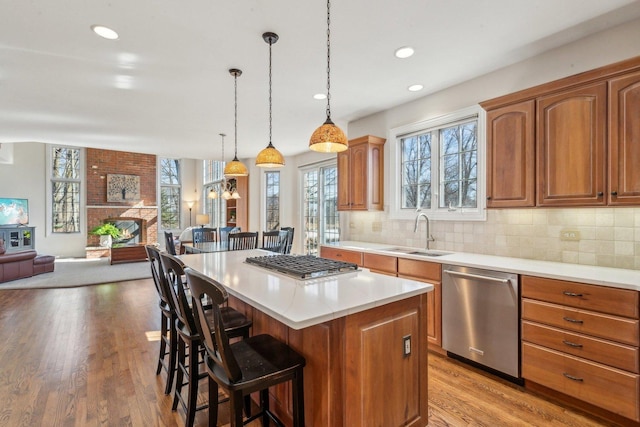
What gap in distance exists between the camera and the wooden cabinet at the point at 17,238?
696cm

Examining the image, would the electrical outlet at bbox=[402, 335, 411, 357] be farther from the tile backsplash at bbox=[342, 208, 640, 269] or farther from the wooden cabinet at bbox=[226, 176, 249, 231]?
the wooden cabinet at bbox=[226, 176, 249, 231]

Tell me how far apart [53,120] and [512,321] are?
6.34 metres

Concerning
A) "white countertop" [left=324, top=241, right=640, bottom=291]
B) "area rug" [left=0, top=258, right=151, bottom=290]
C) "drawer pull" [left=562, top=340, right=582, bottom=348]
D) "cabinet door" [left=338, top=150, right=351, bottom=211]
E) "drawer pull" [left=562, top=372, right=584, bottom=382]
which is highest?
"cabinet door" [left=338, top=150, right=351, bottom=211]

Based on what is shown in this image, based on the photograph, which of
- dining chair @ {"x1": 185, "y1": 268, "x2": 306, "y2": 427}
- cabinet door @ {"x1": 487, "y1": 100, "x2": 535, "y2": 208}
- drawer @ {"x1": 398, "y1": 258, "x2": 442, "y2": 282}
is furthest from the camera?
drawer @ {"x1": 398, "y1": 258, "x2": 442, "y2": 282}

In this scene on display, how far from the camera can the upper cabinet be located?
2029 mm

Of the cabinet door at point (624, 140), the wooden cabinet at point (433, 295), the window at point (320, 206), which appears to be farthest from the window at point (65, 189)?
the cabinet door at point (624, 140)

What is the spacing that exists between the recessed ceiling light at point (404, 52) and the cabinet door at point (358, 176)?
140 centimetres

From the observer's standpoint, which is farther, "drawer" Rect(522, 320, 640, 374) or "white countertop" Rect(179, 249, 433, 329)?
"drawer" Rect(522, 320, 640, 374)

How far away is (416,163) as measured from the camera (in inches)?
150

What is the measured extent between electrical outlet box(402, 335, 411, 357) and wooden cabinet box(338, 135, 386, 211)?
250 cm

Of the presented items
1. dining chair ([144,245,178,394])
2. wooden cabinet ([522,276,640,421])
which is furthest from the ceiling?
wooden cabinet ([522,276,640,421])

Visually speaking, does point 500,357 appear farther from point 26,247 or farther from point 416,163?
point 26,247

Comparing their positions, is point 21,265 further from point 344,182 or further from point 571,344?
point 571,344

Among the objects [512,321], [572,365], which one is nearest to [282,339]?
[512,321]
